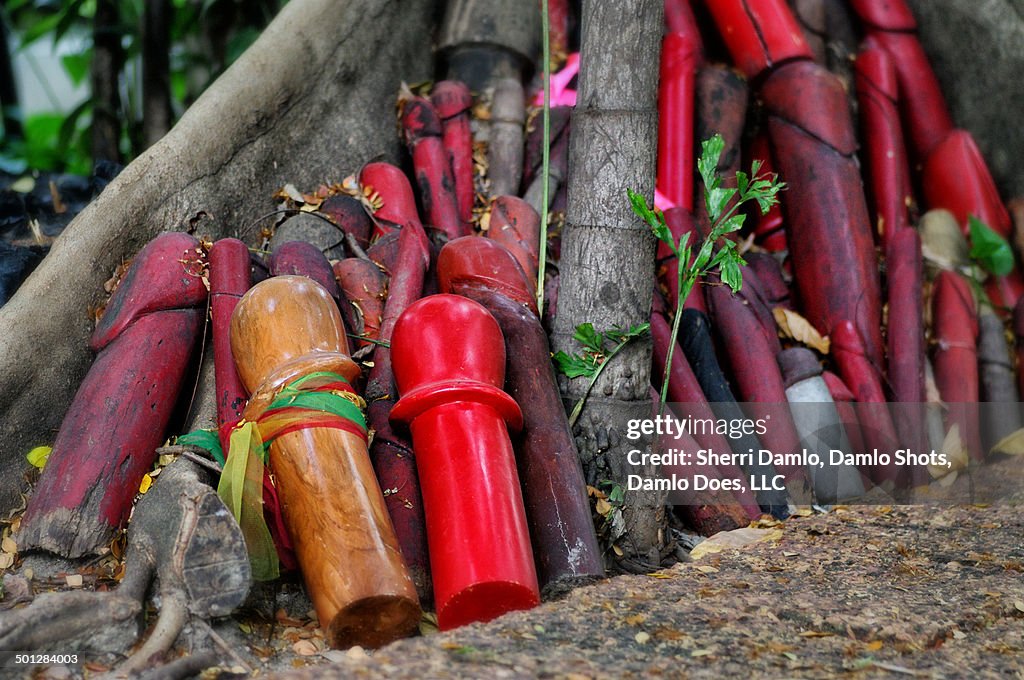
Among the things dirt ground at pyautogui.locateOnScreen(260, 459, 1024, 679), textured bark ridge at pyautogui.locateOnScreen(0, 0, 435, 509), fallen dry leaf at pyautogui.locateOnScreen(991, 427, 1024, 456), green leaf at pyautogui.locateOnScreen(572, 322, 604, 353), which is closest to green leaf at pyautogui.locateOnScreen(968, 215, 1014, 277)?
fallen dry leaf at pyautogui.locateOnScreen(991, 427, 1024, 456)

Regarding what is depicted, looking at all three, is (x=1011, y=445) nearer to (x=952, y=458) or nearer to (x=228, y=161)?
(x=952, y=458)

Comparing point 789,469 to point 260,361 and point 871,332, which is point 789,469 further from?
point 260,361

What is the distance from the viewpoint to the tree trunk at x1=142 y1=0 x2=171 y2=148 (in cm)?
496

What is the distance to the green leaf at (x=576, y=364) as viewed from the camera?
116 inches

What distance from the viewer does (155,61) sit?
4.97 metres

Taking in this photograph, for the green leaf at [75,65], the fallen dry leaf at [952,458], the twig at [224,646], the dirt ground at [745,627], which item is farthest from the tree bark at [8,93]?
the fallen dry leaf at [952,458]

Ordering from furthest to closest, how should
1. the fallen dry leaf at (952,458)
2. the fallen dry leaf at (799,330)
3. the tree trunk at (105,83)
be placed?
the tree trunk at (105,83), the fallen dry leaf at (799,330), the fallen dry leaf at (952,458)

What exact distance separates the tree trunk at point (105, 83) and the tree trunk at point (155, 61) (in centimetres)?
35

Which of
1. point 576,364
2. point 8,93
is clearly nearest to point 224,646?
point 576,364

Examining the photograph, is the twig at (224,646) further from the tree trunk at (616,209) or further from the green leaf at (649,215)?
the green leaf at (649,215)

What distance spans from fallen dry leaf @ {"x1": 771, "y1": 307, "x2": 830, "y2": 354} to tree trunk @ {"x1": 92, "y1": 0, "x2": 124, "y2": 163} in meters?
3.68

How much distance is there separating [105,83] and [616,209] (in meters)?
3.67

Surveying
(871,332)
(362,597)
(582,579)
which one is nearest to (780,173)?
(871,332)

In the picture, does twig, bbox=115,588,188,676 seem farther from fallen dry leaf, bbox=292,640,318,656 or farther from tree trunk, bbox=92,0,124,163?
tree trunk, bbox=92,0,124,163
